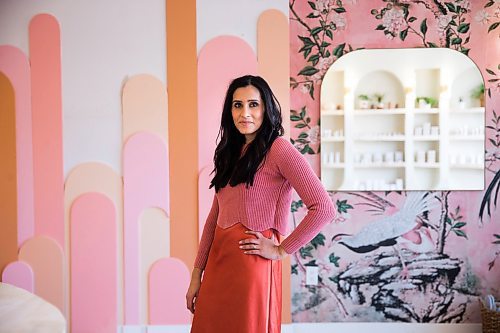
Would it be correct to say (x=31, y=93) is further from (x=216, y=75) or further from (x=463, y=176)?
(x=463, y=176)

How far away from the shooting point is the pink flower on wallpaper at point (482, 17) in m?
2.82

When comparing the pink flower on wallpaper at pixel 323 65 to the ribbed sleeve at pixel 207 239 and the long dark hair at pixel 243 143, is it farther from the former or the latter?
the ribbed sleeve at pixel 207 239

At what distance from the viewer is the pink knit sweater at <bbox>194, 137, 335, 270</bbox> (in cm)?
155

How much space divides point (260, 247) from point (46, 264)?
1843 millimetres

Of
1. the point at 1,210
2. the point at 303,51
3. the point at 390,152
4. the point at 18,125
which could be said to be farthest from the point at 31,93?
the point at 390,152

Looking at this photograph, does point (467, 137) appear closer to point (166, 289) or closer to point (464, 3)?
point (464, 3)

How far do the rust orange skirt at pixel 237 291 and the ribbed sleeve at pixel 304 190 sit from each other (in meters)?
0.10

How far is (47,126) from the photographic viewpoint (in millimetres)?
2887

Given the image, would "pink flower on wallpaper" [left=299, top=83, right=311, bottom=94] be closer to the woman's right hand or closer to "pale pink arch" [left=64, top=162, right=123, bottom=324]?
"pale pink arch" [left=64, top=162, right=123, bottom=324]

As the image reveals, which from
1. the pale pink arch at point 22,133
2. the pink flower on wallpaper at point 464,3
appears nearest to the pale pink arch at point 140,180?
the pale pink arch at point 22,133

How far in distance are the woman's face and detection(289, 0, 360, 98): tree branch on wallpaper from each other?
130 cm

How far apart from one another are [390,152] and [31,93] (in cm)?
207

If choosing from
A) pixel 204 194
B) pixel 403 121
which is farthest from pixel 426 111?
pixel 204 194

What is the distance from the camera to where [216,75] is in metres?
2.84
